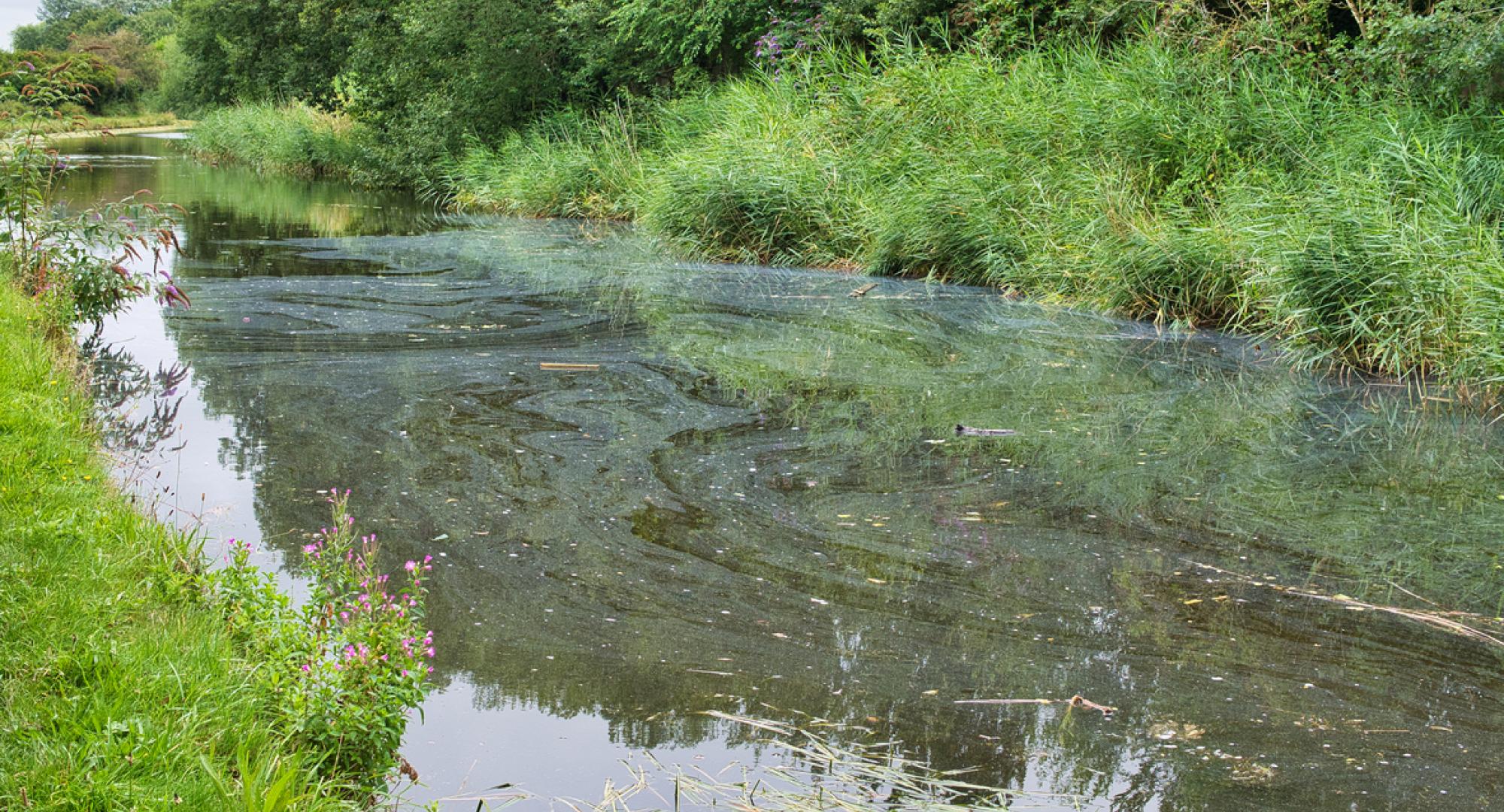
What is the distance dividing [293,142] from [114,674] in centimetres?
2318

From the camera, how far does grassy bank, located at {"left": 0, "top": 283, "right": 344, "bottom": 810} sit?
1.98 meters

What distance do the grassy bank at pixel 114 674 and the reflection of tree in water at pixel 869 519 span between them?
58 cm

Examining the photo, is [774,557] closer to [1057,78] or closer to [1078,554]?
[1078,554]

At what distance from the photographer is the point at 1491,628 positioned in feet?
10.6

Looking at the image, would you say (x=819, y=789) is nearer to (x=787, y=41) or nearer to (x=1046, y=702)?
(x=1046, y=702)

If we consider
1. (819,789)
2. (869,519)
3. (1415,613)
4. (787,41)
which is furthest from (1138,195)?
(819,789)

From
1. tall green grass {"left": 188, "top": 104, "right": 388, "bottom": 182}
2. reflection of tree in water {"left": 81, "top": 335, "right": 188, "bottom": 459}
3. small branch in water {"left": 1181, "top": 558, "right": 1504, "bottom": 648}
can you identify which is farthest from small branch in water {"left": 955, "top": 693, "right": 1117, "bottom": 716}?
tall green grass {"left": 188, "top": 104, "right": 388, "bottom": 182}

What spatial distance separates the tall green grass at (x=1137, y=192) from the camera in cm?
657

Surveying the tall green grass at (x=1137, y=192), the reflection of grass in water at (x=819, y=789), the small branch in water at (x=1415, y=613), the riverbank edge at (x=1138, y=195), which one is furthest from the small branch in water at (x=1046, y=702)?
the tall green grass at (x=1137, y=192)

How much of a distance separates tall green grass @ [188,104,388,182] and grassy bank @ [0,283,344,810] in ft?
59.3

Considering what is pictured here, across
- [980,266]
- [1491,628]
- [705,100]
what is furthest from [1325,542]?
[705,100]

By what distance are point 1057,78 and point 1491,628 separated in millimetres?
8086

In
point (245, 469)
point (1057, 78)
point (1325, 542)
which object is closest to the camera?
point (1325, 542)

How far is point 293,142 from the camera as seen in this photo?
77.5 feet
